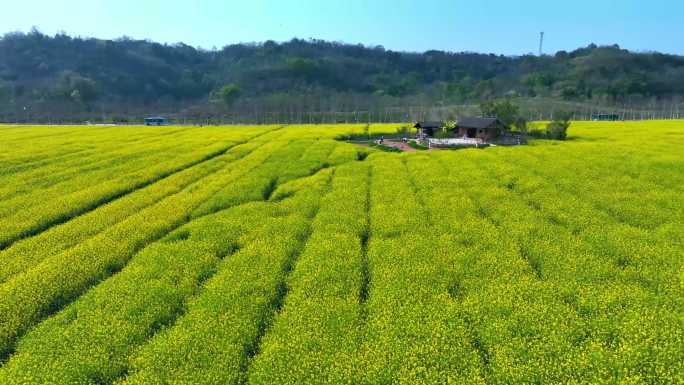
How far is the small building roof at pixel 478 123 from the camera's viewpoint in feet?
194

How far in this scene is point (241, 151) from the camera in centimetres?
4800

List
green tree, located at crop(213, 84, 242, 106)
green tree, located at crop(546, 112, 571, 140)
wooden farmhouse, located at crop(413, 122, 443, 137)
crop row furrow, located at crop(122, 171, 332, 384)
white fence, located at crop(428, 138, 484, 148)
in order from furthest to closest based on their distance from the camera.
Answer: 1. green tree, located at crop(213, 84, 242, 106)
2. wooden farmhouse, located at crop(413, 122, 443, 137)
3. green tree, located at crop(546, 112, 571, 140)
4. white fence, located at crop(428, 138, 484, 148)
5. crop row furrow, located at crop(122, 171, 332, 384)

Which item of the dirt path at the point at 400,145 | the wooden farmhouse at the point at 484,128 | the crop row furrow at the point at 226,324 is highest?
the wooden farmhouse at the point at 484,128

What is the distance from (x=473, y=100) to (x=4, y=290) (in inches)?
6845

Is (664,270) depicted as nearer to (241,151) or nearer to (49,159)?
(241,151)

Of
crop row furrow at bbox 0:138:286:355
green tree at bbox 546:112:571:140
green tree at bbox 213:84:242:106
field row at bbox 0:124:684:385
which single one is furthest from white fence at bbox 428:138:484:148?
green tree at bbox 213:84:242:106

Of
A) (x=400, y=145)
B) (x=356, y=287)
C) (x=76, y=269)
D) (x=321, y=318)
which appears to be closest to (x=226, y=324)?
(x=321, y=318)

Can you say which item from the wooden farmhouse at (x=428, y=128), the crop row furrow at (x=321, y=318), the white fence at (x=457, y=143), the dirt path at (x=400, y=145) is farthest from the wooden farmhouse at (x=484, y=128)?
the crop row furrow at (x=321, y=318)

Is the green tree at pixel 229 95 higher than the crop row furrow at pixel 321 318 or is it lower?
higher

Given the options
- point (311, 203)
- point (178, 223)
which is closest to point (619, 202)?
point (311, 203)

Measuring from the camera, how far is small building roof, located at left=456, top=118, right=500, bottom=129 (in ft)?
194

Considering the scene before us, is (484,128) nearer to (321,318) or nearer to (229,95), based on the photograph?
(321,318)

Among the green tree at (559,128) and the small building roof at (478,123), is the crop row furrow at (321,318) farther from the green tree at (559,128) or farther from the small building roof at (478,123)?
the green tree at (559,128)

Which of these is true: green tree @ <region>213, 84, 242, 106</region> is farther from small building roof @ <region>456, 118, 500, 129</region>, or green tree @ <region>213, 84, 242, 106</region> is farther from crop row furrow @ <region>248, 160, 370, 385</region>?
crop row furrow @ <region>248, 160, 370, 385</region>
